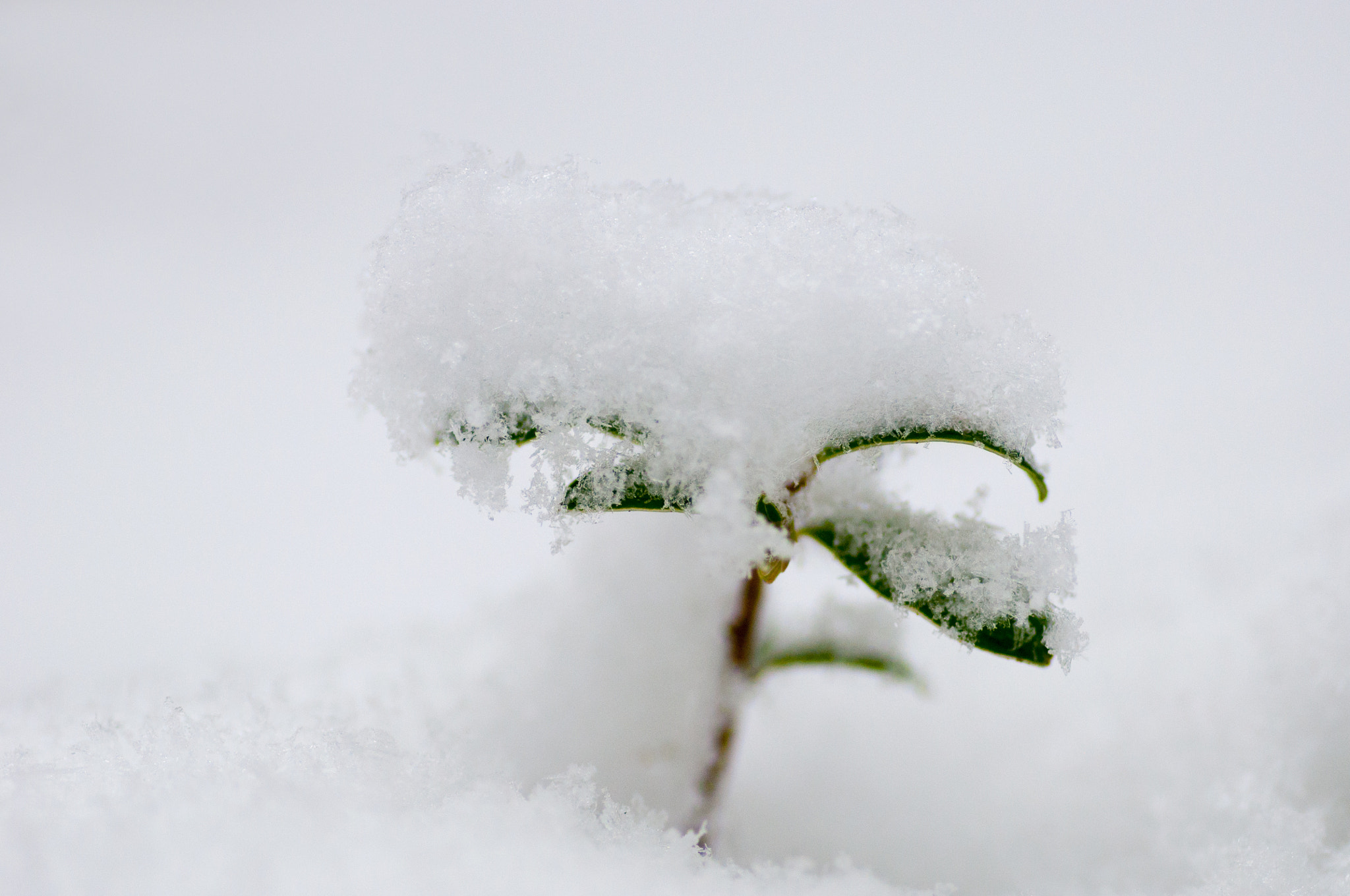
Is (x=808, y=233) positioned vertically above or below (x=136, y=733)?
above

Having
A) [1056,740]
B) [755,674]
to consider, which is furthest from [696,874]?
[1056,740]

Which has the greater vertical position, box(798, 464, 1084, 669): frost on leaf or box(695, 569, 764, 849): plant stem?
box(798, 464, 1084, 669): frost on leaf

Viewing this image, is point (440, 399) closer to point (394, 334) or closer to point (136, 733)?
point (394, 334)

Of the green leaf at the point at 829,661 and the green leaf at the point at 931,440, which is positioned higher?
the green leaf at the point at 931,440
